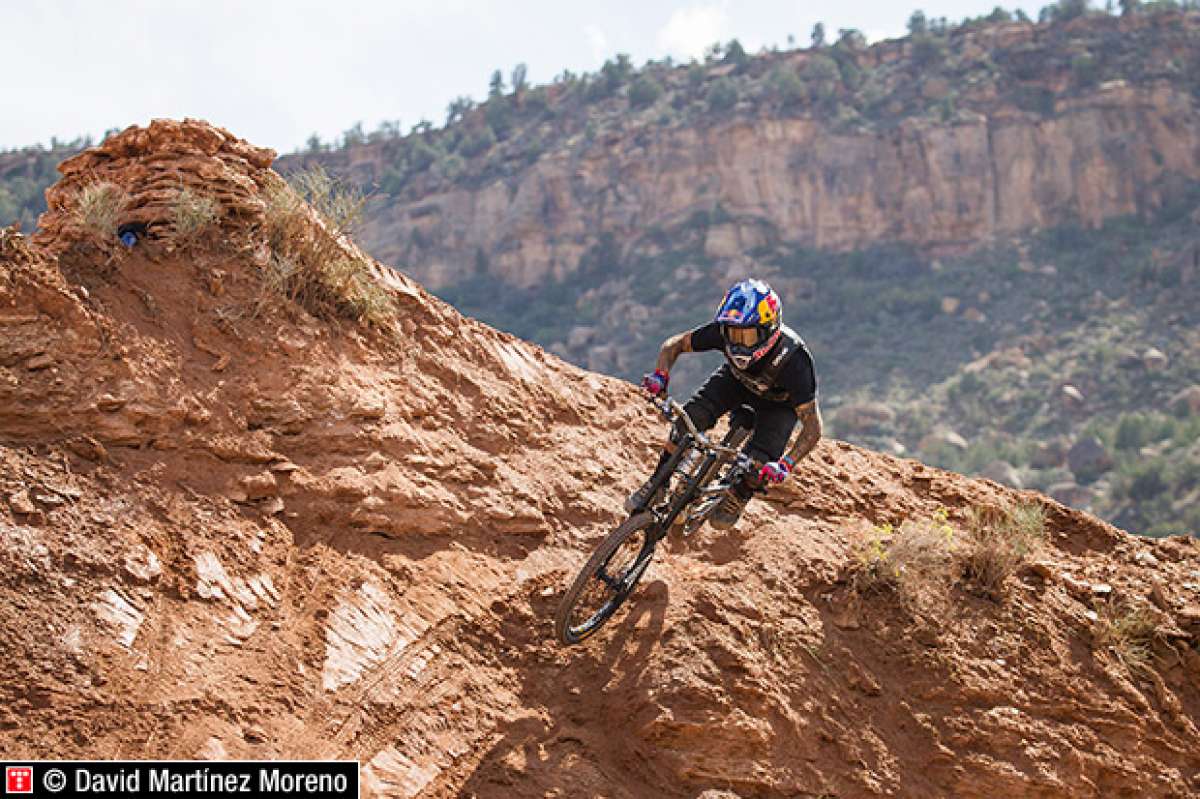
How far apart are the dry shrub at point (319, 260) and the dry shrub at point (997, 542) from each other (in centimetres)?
450

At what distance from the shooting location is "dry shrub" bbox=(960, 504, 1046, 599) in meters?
7.71

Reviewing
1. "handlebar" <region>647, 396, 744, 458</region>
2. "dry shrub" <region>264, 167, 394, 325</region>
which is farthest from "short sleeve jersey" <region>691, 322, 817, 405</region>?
"dry shrub" <region>264, 167, 394, 325</region>

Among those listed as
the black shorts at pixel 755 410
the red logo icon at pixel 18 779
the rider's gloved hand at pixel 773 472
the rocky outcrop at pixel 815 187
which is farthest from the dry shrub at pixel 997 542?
the rocky outcrop at pixel 815 187

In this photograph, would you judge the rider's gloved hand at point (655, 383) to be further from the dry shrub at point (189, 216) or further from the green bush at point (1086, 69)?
the green bush at point (1086, 69)

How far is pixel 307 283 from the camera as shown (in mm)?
7449

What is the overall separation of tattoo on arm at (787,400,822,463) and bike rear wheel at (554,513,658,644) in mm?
1058

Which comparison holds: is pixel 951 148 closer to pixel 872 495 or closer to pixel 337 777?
pixel 872 495

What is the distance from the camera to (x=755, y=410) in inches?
276

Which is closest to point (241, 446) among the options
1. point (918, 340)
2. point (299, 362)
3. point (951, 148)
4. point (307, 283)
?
point (299, 362)

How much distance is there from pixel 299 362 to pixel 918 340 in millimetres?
52947

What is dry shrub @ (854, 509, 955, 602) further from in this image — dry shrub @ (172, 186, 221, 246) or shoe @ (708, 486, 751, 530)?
dry shrub @ (172, 186, 221, 246)

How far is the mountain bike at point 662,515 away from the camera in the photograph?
639cm

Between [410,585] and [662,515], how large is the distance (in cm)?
153

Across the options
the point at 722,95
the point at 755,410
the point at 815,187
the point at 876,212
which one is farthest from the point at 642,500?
the point at 722,95
